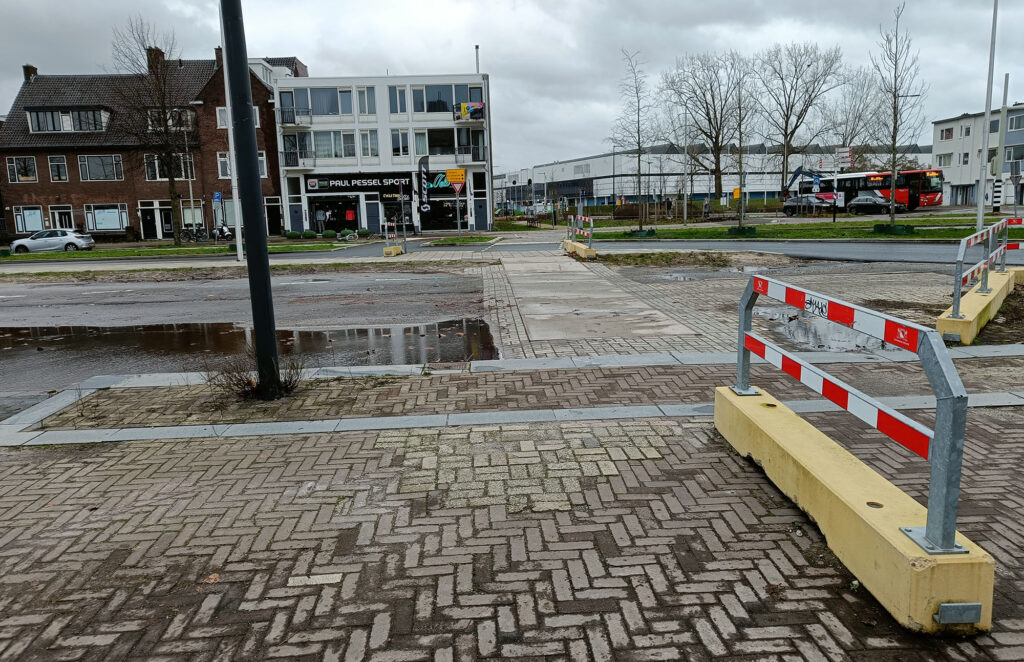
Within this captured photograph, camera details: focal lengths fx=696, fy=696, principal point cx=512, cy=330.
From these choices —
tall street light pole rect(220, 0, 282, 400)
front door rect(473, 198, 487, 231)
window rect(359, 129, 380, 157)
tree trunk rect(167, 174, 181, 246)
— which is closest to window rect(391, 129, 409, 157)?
window rect(359, 129, 380, 157)

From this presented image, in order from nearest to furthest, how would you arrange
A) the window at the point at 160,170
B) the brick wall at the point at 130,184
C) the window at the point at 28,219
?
the window at the point at 160,170 < the brick wall at the point at 130,184 < the window at the point at 28,219

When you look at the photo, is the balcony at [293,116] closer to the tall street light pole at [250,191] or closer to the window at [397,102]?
the window at [397,102]

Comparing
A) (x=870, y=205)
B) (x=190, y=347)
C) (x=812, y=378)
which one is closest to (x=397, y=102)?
(x=870, y=205)

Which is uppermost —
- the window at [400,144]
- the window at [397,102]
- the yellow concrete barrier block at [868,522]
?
→ the window at [397,102]

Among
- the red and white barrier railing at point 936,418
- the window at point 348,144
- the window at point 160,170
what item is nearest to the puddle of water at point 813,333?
the red and white barrier railing at point 936,418

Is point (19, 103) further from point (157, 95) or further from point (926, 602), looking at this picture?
point (926, 602)

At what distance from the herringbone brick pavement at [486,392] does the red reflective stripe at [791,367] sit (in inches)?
70.8

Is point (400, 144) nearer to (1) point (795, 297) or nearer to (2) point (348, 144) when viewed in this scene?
(2) point (348, 144)

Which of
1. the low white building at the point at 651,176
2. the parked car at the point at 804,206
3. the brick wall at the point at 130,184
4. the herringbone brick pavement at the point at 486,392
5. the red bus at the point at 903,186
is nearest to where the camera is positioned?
the herringbone brick pavement at the point at 486,392

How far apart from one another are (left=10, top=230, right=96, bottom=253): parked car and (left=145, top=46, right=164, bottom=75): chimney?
431 inches

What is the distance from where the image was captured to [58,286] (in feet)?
65.1

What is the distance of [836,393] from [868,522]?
32.4 inches

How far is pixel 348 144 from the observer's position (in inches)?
2023

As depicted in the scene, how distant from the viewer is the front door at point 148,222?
165 feet
